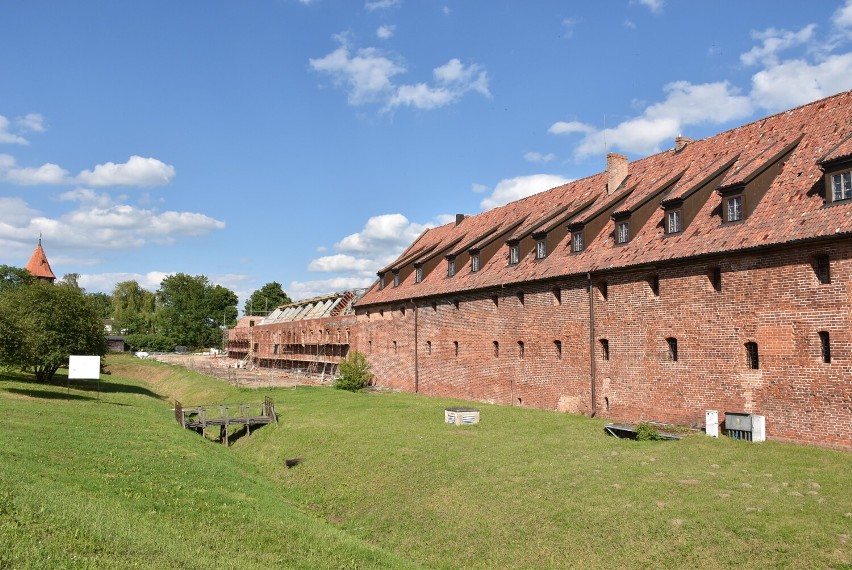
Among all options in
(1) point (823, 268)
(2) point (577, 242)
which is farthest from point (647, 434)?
(2) point (577, 242)

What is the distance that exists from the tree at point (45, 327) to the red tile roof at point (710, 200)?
804 inches

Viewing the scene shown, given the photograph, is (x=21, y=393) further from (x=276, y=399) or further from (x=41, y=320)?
(x=276, y=399)

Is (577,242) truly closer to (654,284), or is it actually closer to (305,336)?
(654,284)

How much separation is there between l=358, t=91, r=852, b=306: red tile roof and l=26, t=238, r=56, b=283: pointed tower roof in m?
81.0

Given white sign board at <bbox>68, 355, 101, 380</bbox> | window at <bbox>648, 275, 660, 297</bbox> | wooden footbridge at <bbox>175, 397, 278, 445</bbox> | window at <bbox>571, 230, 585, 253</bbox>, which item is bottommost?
wooden footbridge at <bbox>175, 397, 278, 445</bbox>

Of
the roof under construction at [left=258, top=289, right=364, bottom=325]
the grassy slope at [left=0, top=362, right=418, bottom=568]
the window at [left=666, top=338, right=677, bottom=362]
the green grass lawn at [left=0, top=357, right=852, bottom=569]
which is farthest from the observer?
the roof under construction at [left=258, top=289, right=364, bottom=325]

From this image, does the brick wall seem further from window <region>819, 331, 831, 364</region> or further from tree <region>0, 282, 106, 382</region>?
tree <region>0, 282, 106, 382</region>

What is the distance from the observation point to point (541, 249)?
28.5 metres

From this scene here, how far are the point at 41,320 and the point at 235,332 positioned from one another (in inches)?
1880

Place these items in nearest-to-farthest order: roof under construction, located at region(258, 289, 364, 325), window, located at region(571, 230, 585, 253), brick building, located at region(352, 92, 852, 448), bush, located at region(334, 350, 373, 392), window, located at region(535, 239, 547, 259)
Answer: brick building, located at region(352, 92, 852, 448)
window, located at region(571, 230, 585, 253)
window, located at region(535, 239, 547, 259)
bush, located at region(334, 350, 373, 392)
roof under construction, located at region(258, 289, 364, 325)

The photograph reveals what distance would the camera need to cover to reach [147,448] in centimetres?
2058

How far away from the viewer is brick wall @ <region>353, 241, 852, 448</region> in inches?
680

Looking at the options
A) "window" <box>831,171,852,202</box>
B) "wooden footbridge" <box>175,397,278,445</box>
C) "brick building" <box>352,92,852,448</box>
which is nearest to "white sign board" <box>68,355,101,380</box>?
"wooden footbridge" <box>175,397,278,445</box>

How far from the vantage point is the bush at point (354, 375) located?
1567 inches
